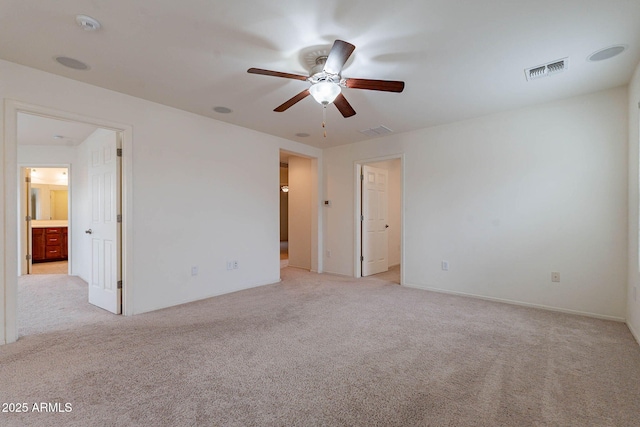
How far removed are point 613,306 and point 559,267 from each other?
59cm

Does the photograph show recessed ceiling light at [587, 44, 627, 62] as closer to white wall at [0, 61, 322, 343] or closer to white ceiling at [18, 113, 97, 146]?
white wall at [0, 61, 322, 343]

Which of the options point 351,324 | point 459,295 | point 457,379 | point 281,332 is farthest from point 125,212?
point 459,295

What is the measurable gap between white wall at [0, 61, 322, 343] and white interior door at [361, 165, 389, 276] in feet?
5.66

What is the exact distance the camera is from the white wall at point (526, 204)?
10.4 ft

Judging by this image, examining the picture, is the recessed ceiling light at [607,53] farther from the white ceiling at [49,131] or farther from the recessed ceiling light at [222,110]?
the white ceiling at [49,131]

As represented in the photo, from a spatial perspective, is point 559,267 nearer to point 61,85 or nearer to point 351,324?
point 351,324

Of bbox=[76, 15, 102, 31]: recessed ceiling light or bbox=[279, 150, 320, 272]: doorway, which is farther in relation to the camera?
bbox=[279, 150, 320, 272]: doorway

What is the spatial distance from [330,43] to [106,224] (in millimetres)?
3365

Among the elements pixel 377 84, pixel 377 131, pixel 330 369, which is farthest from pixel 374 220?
pixel 330 369

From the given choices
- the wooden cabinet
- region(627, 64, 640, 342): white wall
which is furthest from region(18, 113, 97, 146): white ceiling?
region(627, 64, 640, 342): white wall

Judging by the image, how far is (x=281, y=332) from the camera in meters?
2.79


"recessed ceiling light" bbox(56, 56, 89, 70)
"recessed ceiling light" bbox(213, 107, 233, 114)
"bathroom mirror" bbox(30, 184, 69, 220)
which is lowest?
"bathroom mirror" bbox(30, 184, 69, 220)

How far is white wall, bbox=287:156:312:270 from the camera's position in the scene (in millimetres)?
6215

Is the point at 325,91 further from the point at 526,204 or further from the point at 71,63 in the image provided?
the point at 526,204
